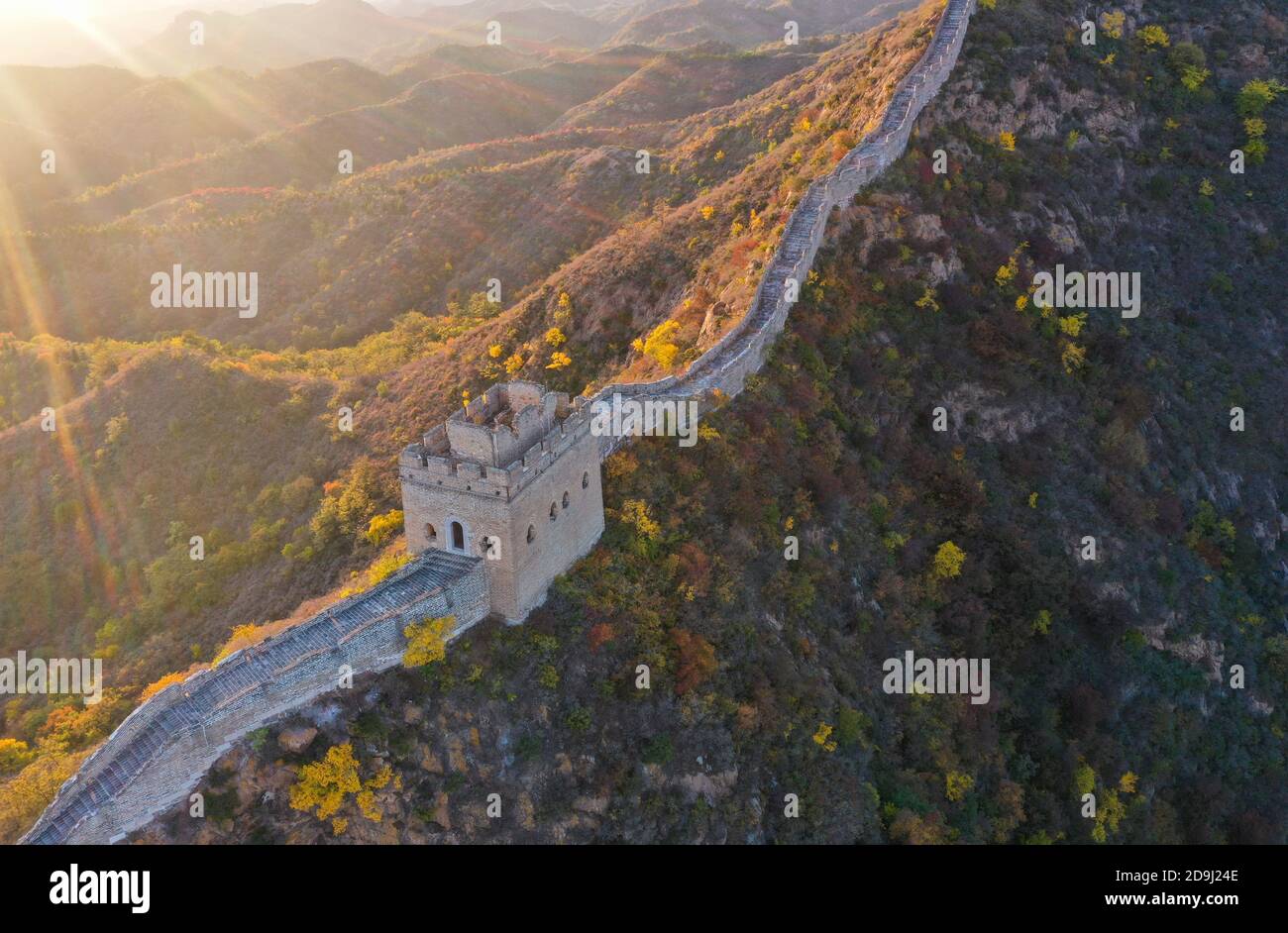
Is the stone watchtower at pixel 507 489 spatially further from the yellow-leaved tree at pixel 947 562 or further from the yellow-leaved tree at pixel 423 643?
the yellow-leaved tree at pixel 947 562

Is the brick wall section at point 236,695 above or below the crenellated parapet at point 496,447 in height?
below

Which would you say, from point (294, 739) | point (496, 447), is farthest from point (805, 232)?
point (294, 739)

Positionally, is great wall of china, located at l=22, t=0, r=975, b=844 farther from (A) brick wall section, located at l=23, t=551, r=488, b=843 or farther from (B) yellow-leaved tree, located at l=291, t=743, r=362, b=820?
(B) yellow-leaved tree, located at l=291, t=743, r=362, b=820

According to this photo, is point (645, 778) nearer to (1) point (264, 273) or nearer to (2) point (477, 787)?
(2) point (477, 787)

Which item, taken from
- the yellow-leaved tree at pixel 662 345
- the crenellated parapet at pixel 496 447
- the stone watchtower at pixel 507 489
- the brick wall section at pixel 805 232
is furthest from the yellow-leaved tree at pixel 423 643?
the yellow-leaved tree at pixel 662 345

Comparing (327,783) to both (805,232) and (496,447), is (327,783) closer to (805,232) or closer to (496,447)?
(496,447)

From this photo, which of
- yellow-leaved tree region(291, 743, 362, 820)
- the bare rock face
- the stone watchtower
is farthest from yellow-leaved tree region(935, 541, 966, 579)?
the bare rock face

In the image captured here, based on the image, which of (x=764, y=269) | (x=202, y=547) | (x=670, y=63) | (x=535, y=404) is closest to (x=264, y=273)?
(x=202, y=547)
